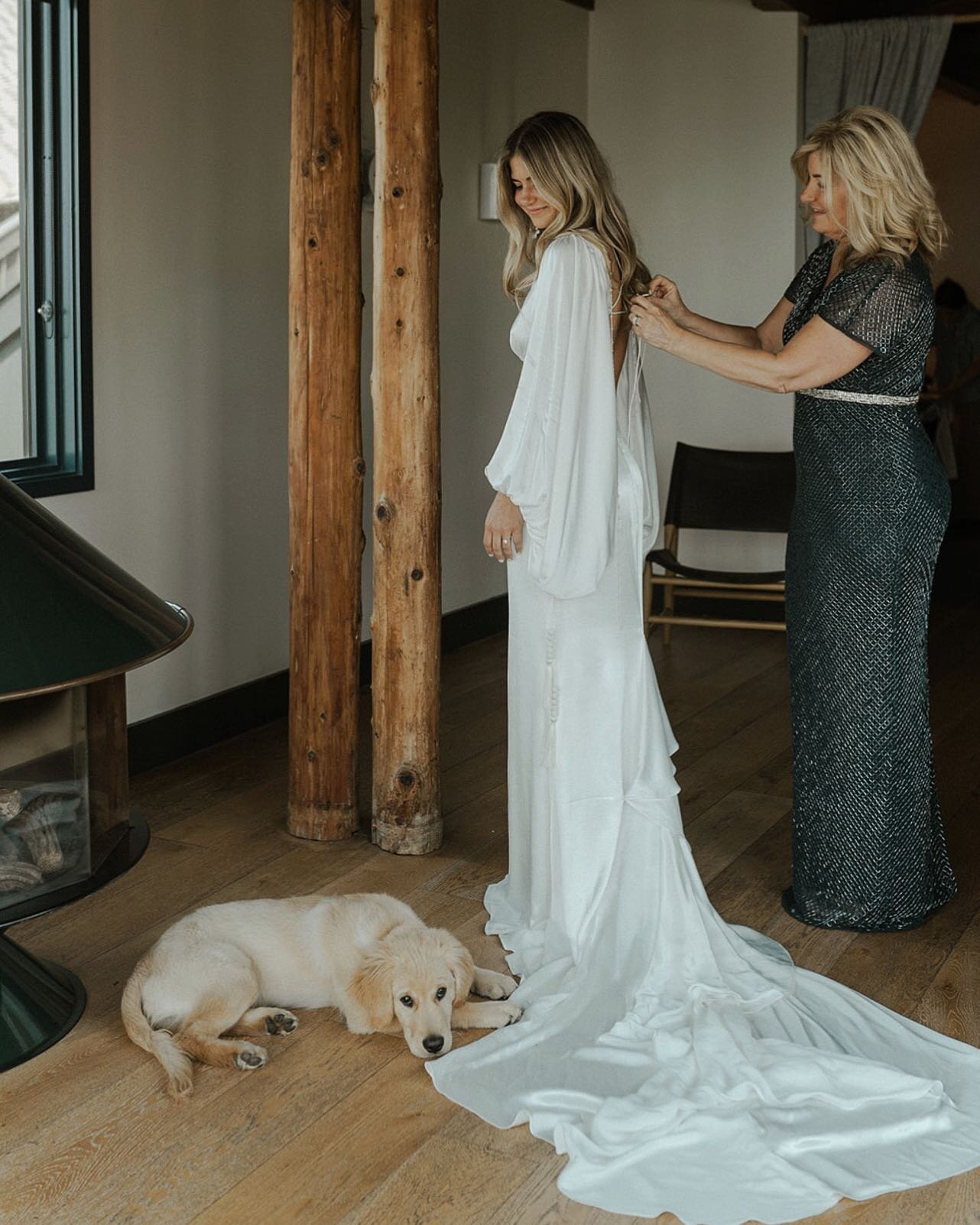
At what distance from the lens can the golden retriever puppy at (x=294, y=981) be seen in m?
2.66

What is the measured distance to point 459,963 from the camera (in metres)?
2.74

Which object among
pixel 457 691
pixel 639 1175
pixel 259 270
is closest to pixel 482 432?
pixel 457 691

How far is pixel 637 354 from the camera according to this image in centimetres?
310

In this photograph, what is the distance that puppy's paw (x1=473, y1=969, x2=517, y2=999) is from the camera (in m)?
2.89

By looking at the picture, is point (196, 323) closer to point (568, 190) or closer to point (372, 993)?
point (568, 190)

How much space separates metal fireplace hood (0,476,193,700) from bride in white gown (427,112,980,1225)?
800 millimetres

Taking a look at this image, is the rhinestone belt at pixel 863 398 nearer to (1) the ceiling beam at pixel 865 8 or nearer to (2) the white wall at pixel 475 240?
(2) the white wall at pixel 475 240

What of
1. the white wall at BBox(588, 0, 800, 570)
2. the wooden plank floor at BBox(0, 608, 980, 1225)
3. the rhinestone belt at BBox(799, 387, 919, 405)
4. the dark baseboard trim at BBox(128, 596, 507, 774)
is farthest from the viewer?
the white wall at BBox(588, 0, 800, 570)

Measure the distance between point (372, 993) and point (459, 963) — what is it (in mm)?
171

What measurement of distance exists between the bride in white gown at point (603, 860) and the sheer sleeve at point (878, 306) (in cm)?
45

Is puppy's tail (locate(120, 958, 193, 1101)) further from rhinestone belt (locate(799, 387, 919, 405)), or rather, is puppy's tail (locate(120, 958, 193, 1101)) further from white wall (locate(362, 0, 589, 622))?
white wall (locate(362, 0, 589, 622))

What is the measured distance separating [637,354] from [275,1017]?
1.55m

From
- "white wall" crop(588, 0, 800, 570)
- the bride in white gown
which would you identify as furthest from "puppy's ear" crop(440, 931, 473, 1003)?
"white wall" crop(588, 0, 800, 570)

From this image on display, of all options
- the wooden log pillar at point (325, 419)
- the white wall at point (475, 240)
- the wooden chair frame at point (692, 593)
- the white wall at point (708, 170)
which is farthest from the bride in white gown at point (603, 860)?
the white wall at point (708, 170)
